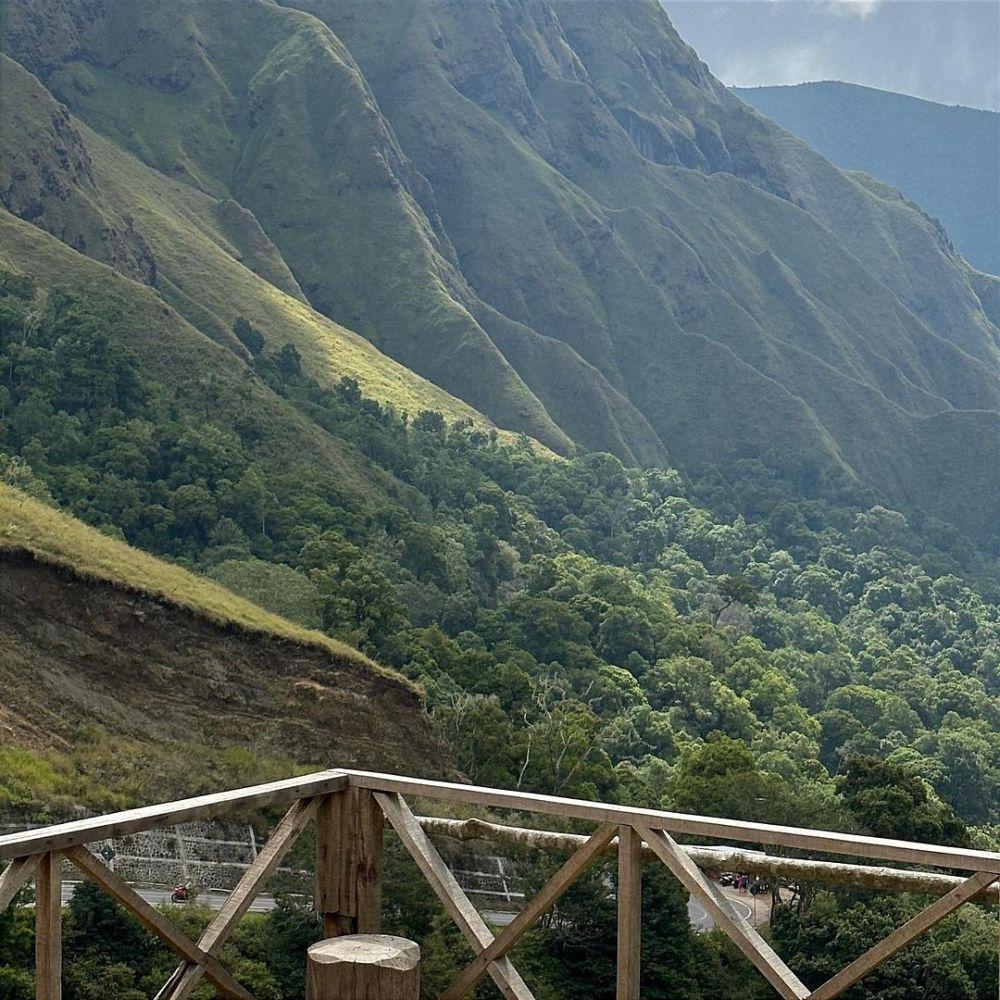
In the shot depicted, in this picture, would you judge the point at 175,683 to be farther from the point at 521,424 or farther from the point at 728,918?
the point at 521,424

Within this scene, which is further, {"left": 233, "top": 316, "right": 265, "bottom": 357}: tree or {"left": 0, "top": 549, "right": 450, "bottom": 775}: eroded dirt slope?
{"left": 233, "top": 316, "right": 265, "bottom": 357}: tree

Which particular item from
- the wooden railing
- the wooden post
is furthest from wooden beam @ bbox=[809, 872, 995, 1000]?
the wooden post

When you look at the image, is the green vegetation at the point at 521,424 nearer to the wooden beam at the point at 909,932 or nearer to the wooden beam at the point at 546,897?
the wooden beam at the point at 546,897

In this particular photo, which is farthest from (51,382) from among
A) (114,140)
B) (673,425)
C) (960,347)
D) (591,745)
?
(960,347)

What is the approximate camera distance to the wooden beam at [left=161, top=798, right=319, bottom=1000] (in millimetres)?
4289

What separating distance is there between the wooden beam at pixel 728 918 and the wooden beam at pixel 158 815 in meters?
1.14

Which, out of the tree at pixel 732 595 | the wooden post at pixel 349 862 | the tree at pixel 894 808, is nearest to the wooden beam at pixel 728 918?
the wooden post at pixel 349 862

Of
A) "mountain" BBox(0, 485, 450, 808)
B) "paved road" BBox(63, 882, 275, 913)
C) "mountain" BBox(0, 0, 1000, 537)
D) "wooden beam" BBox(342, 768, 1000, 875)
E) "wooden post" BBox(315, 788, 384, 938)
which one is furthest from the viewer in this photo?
"mountain" BBox(0, 0, 1000, 537)

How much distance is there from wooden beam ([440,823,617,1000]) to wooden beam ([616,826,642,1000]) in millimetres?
63

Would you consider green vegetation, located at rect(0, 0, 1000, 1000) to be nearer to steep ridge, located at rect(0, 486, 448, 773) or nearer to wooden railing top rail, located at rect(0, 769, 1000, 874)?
steep ridge, located at rect(0, 486, 448, 773)

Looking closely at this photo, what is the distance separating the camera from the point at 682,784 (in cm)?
4231

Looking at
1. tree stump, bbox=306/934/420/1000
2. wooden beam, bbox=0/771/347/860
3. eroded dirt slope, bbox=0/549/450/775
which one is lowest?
eroded dirt slope, bbox=0/549/450/775

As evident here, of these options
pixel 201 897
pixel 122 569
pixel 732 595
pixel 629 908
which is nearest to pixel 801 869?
pixel 629 908

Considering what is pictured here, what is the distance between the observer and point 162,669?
34094 mm
